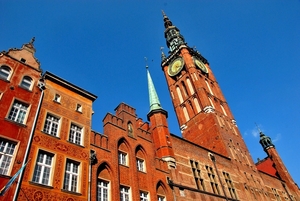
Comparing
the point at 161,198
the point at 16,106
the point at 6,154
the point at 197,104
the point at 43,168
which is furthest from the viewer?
the point at 197,104

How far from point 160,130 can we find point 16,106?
12045 mm

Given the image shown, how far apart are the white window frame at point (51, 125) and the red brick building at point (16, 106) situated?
2.74ft

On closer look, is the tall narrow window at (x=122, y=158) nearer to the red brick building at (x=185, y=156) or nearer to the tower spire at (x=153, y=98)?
the red brick building at (x=185, y=156)

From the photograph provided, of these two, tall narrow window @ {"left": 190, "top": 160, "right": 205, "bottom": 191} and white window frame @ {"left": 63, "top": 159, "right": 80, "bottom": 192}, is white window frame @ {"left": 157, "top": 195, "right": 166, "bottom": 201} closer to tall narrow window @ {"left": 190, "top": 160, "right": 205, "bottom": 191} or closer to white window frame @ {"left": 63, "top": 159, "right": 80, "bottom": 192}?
tall narrow window @ {"left": 190, "top": 160, "right": 205, "bottom": 191}

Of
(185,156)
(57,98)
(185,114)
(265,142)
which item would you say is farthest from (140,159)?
(265,142)

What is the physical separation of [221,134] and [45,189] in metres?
26.0

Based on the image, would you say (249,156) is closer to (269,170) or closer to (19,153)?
(269,170)

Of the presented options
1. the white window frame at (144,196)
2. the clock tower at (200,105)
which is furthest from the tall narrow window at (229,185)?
the white window frame at (144,196)

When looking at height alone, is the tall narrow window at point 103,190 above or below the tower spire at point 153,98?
below

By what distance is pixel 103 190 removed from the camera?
47.6 feet

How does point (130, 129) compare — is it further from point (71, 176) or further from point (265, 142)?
point (265, 142)

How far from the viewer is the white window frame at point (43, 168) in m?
12.1

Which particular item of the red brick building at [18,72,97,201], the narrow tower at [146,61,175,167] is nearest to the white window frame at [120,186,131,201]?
the red brick building at [18,72,97,201]

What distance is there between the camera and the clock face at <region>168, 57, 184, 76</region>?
4681cm
